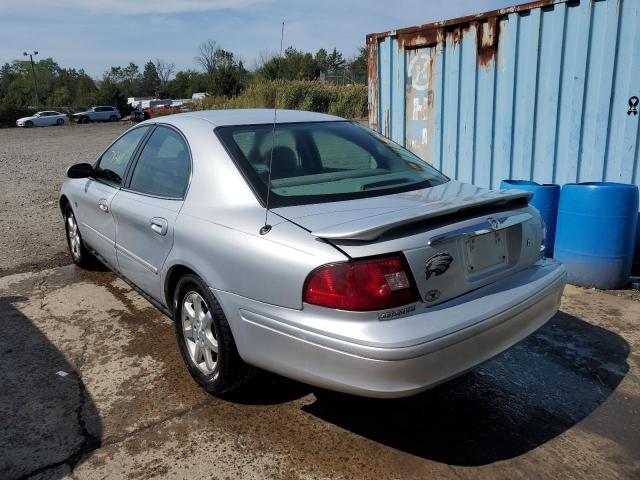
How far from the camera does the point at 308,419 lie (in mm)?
2789

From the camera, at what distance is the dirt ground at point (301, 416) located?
2414mm

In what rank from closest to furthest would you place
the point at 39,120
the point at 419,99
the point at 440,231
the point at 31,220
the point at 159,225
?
the point at 440,231 < the point at 159,225 < the point at 419,99 < the point at 31,220 < the point at 39,120

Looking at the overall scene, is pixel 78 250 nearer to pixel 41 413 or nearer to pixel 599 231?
pixel 41 413

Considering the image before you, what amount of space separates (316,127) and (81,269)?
325 centimetres

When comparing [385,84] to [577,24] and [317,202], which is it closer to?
[577,24]

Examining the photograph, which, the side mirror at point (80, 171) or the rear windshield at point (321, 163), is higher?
the rear windshield at point (321, 163)

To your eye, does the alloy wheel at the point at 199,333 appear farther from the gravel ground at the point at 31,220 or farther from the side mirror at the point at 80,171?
the gravel ground at the point at 31,220

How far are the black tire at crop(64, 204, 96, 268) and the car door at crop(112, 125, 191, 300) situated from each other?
1446 mm

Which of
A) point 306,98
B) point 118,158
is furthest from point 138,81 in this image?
point 118,158

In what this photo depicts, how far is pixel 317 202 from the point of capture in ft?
8.51

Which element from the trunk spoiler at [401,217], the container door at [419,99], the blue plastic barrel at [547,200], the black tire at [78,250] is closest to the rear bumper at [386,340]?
the trunk spoiler at [401,217]

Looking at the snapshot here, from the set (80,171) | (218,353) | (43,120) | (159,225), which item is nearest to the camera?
(218,353)

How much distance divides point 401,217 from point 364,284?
0.34 metres

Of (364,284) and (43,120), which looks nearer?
(364,284)
